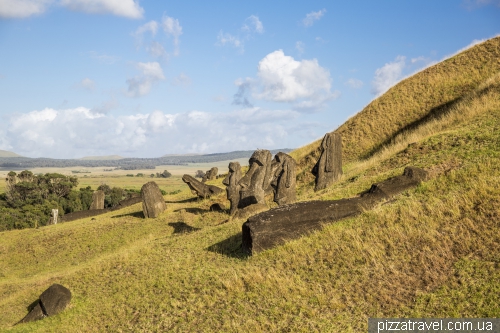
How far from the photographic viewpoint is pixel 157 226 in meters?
27.9

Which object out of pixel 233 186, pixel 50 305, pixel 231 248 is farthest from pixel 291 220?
pixel 233 186

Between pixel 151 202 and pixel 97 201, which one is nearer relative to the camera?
pixel 151 202

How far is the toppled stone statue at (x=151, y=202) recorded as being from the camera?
3058 centimetres

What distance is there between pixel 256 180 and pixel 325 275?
1316cm

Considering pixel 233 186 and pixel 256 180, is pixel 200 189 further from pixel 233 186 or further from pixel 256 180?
pixel 256 180

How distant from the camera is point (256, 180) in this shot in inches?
950

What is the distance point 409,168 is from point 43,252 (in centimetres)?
2322

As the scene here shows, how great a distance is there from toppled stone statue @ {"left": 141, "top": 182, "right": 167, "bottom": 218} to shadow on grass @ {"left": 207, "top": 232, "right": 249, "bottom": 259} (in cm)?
1444

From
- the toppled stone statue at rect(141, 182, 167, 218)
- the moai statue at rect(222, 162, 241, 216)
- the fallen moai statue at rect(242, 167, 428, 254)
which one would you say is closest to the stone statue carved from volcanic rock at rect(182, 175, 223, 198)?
the toppled stone statue at rect(141, 182, 167, 218)

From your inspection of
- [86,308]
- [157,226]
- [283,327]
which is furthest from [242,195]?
[283,327]

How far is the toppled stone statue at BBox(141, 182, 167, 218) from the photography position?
100 ft

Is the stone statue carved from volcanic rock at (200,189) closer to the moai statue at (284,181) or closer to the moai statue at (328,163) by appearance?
the moai statue at (328,163)

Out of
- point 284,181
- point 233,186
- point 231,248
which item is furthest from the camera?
point 233,186

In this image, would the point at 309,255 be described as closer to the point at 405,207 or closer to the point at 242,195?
the point at 405,207
